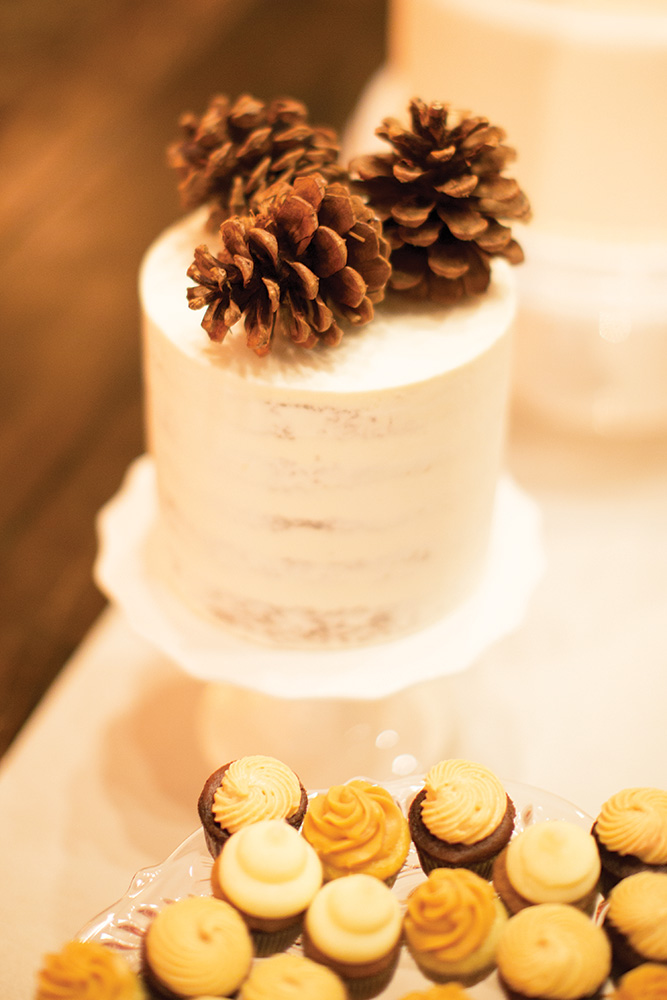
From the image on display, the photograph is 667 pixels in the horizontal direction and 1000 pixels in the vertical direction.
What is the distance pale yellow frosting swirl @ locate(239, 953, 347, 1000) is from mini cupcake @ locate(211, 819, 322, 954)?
0.09ft

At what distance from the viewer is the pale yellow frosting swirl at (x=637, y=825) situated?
57cm

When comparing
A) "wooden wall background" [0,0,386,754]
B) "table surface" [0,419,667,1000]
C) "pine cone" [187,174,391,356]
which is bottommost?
"table surface" [0,419,667,1000]

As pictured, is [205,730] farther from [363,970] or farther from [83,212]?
[83,212]

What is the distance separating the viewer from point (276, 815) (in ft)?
1.96

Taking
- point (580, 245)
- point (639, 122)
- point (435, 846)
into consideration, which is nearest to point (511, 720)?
point (435, 846)

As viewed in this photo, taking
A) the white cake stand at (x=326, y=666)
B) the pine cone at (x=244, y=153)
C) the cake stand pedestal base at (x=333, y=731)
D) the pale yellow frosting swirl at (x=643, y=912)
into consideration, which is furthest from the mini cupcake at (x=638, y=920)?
the pine cone at (x=244, y=153)

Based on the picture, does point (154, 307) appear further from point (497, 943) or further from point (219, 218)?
point (497, 943)

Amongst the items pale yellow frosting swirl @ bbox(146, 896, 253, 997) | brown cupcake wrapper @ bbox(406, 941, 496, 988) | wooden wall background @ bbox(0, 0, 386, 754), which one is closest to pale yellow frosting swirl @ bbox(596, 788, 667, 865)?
brown cupcake wrapper @ bbox(406, 941, 496, 988)

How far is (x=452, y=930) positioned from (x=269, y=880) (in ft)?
0.34

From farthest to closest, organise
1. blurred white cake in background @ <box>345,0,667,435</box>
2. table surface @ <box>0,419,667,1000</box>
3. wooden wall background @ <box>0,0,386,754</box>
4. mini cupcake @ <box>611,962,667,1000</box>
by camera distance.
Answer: wooden wall background @ <box>0,0,386,754</box>
blurred white cake in background @ <box>345,0,667,435</box>
table surface @ <box>0,419,667,1000</box>
mini cupcake @ <box>611,962,667,1000</box>

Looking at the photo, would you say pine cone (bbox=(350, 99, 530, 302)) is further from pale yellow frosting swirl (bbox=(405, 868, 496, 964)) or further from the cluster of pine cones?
pale yellow frosting swirl (bbox=(405, 868, 496, 964))

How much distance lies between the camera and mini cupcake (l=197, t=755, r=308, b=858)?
1.96ft

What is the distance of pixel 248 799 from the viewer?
600 mm

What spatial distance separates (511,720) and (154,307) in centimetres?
55
